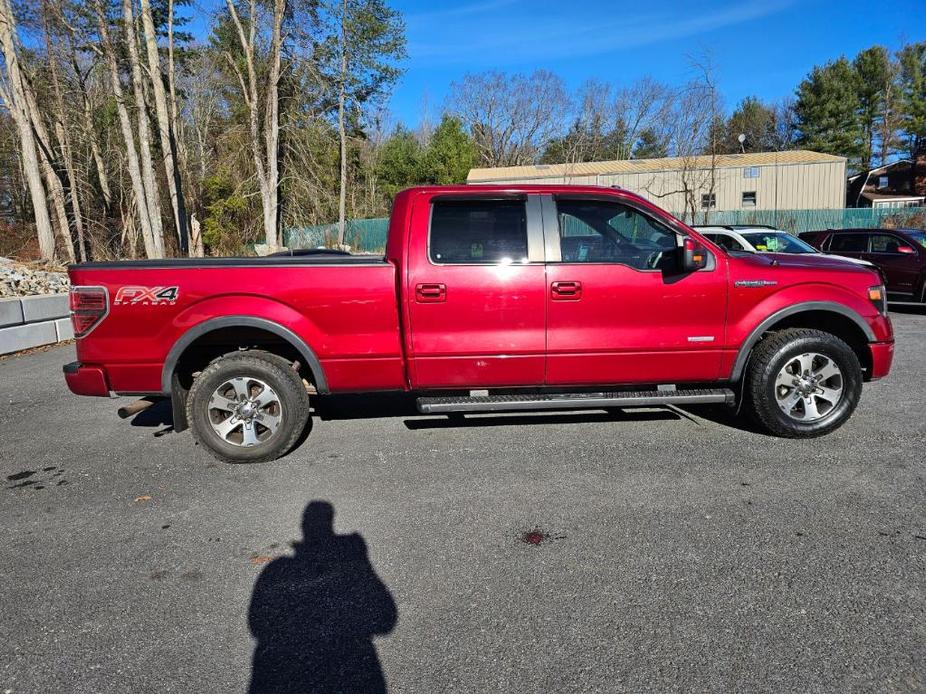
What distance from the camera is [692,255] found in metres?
4.40

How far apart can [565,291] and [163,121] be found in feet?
73.9

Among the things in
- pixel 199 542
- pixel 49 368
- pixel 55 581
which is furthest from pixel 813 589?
pixel 49 368

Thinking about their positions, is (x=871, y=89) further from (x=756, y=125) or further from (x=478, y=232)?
(x=478, y=232)

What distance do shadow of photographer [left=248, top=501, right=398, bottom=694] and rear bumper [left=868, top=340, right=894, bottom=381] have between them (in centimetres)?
425

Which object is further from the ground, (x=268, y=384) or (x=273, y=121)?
(x=273, y=121)

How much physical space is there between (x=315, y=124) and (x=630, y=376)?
1053 inches

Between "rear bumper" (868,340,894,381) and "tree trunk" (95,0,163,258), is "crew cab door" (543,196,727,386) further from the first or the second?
"tree trunk" (95,0,163,258)

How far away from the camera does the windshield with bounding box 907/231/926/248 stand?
11856 mm

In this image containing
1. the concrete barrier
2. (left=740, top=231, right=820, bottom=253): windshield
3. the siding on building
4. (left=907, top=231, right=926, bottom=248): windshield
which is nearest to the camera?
the concrete barrier

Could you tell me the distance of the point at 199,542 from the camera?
3.43m

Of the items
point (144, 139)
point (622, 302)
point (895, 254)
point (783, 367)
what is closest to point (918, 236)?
point (895, 254)

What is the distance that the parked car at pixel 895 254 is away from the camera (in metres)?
11.4

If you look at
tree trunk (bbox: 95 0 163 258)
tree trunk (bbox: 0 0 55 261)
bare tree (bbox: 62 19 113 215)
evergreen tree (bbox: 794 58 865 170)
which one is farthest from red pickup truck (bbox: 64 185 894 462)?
evergreen tree (bbox: 794 58 865 170)

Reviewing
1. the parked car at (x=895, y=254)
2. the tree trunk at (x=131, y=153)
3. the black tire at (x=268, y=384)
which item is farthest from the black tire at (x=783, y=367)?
the tree trunk at (x=131, y=153)
